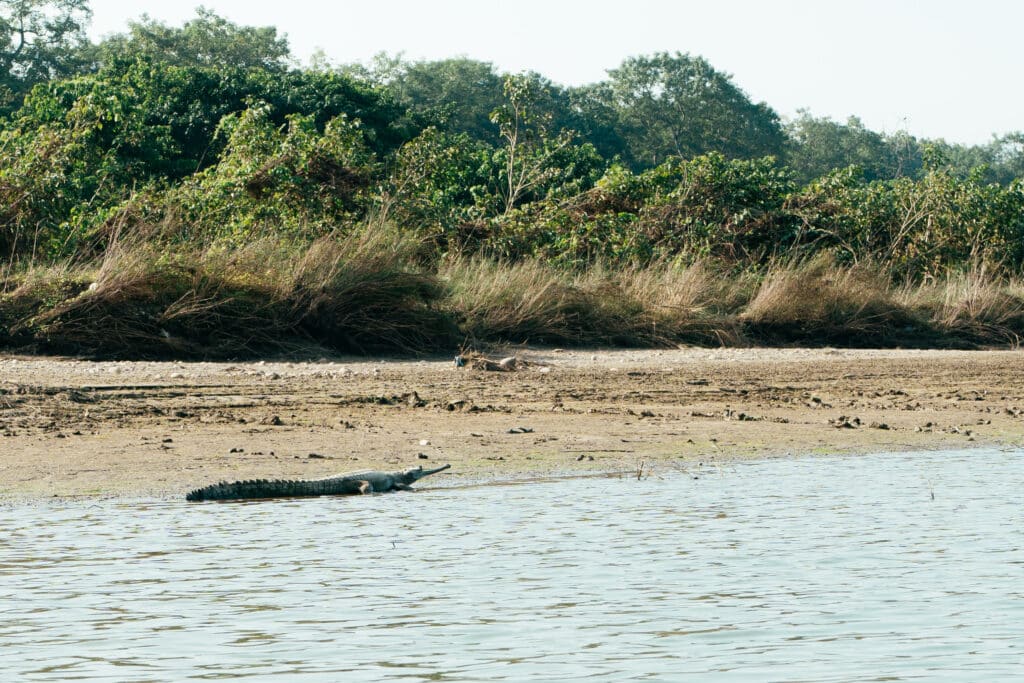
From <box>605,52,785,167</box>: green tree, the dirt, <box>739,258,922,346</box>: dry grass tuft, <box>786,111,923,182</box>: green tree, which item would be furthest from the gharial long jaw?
<box>786,111,923,182</box>: green tree

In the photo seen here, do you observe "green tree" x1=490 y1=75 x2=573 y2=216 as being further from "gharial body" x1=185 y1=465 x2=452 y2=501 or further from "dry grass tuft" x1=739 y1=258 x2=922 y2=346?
"gharial body" x1=185 y1=465 x2=452 y2=501

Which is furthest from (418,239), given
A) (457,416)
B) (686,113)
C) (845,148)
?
(845,148)

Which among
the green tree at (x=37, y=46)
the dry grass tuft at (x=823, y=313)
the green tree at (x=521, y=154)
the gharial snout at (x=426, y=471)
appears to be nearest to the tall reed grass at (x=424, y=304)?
the dry grass tuft at (x=823, y=313)

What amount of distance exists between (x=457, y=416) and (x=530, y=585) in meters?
4.93

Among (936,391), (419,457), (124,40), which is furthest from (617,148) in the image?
(419,457)

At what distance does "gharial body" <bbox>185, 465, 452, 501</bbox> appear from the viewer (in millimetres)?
6680

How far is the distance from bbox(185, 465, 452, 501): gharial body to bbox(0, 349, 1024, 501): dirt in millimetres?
326

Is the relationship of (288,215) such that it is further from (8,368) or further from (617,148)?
(617,148)

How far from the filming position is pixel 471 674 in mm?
3861

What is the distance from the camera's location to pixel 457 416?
9992 mm

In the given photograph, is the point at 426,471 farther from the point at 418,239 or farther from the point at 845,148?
the point at 845,148

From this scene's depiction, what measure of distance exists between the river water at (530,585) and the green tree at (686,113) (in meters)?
48.8

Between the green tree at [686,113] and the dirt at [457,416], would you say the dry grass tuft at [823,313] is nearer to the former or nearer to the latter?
the dirt at [457,416]

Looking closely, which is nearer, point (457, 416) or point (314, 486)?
point (314, 486)
